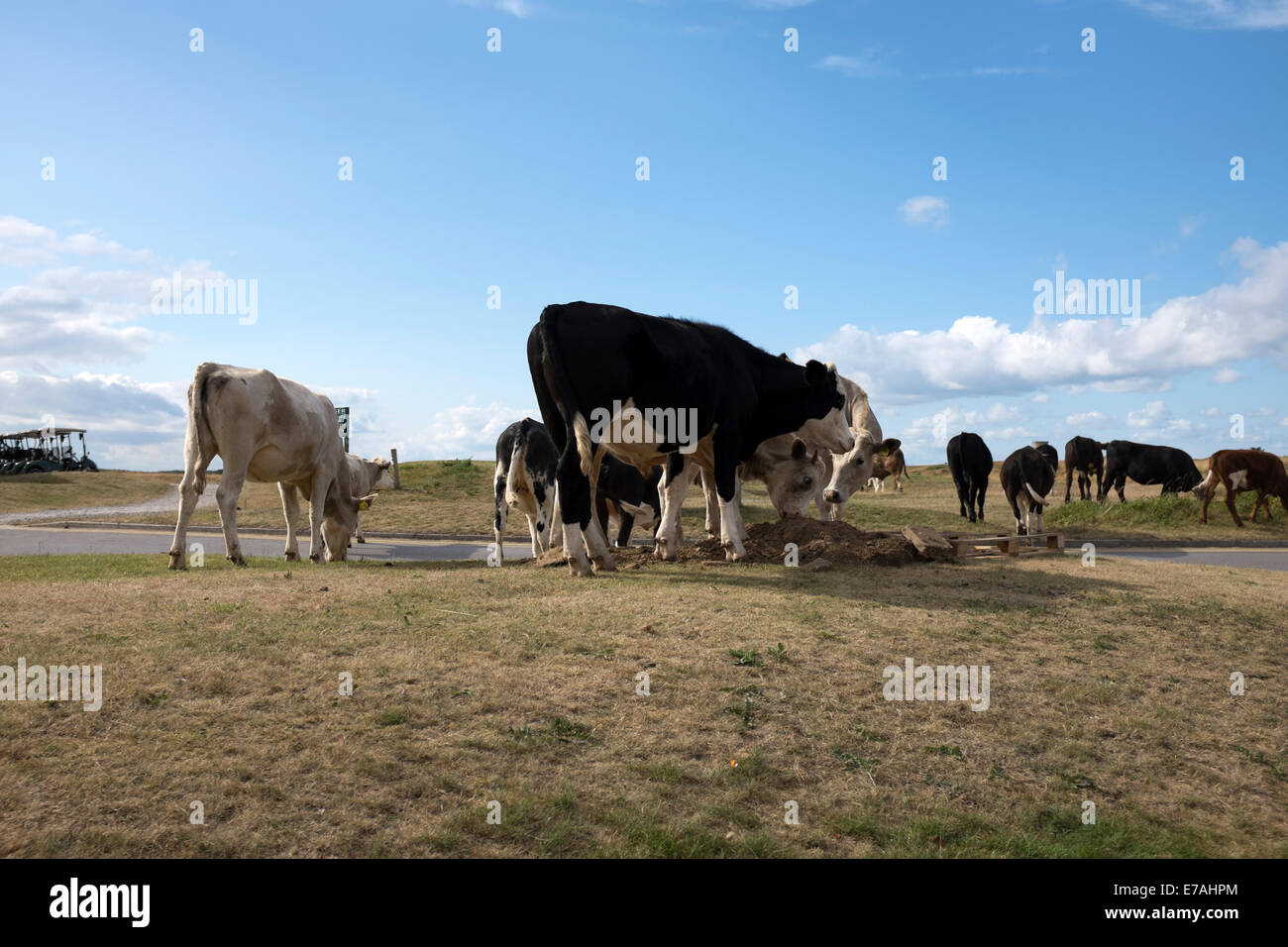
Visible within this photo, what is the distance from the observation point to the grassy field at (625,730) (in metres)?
4.34

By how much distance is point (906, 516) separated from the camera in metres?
26.5

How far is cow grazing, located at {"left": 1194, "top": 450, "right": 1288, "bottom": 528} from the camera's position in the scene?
24.4m

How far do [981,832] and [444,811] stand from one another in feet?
9.17

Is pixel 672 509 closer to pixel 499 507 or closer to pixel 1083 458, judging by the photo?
pixel 499 507

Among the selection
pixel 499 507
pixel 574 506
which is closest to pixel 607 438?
pixel 574 506

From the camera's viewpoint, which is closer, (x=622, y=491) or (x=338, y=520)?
(x=338, y=520)

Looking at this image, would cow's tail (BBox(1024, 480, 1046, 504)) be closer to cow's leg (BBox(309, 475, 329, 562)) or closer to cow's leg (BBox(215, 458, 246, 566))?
cow's leg (BBox(309, 475, 329, 562))

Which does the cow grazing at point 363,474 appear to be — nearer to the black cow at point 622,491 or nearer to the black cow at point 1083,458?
the black cow at point 622,491

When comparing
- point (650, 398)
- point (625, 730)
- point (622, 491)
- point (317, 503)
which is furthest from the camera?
point (622, 491)

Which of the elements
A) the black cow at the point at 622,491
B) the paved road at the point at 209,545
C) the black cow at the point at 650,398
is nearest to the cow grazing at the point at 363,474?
the paved road at the point at 209,545

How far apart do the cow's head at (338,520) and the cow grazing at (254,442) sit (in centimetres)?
60

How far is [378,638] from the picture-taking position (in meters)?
6.72

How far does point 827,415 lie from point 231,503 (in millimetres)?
8612
